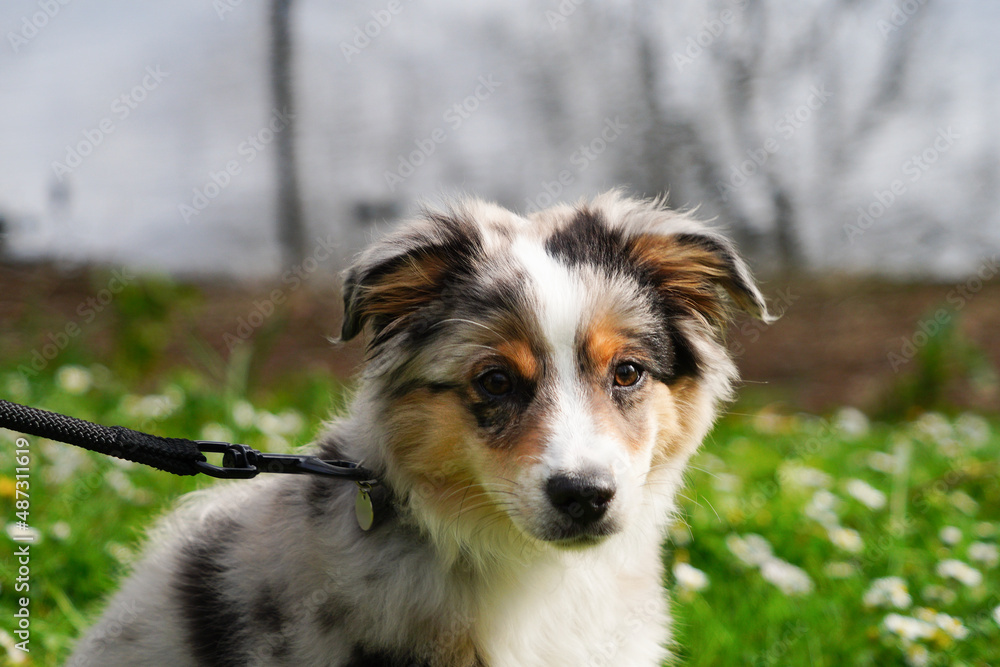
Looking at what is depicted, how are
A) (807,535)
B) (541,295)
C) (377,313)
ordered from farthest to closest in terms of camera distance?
1. (807,535)
2. (377,313)
3. (541,295)

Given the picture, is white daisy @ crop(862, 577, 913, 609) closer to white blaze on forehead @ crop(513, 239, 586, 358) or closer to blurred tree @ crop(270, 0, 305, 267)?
white blaze on forehead @ crop(513, 239, 586, 358)

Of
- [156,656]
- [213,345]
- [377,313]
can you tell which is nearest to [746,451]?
[377,313]

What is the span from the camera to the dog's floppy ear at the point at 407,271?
2.73 meters

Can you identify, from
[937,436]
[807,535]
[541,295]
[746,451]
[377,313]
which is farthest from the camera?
[937,436]

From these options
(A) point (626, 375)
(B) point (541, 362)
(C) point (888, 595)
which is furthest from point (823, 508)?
(B) point (541, 362)

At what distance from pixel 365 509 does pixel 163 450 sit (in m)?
0.66

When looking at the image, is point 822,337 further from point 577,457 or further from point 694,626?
point 577,457

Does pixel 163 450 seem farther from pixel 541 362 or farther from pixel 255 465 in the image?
pixel 541 362

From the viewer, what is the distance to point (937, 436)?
24.0 ft

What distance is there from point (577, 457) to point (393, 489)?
0.68 meters

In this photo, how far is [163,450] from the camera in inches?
89.9

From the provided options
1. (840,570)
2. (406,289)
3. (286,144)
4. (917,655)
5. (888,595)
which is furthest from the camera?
(286,144)

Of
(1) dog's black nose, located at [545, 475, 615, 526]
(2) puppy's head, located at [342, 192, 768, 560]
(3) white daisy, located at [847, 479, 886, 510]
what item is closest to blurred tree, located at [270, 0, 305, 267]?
(2) puppy's head, located at [342, 192, 768, 560]

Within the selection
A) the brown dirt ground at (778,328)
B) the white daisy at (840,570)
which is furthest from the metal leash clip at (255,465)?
the brown dirt ground at (778,328)
